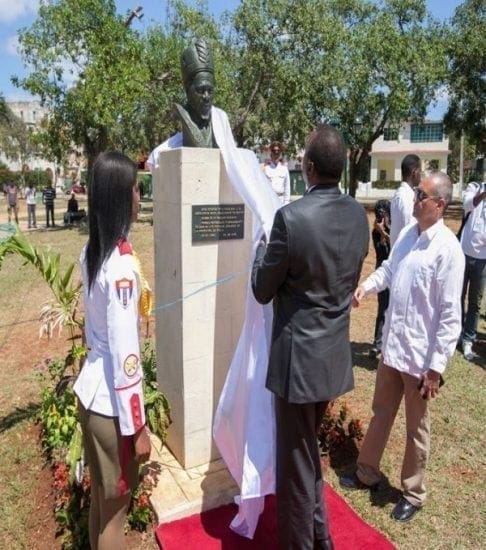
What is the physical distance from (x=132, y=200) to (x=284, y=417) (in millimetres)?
1189

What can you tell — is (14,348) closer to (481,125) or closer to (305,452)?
(305,452)

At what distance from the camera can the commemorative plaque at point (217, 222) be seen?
2967 millimetres

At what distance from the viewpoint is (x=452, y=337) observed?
8.41 ft

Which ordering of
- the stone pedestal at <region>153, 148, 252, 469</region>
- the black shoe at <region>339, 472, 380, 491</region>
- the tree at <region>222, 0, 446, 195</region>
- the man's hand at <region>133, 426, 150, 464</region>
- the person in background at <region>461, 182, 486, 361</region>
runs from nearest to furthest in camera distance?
the man's hand at <region>133, 426, 150, 464</region>
the stone pedestal at <region>153, 148, 252, 469</region>
the black shoe at <region>339, 472, 380, 491</region>
the person in background at <region>461, 182, 486, 361</region>
the tree at <region>222, 0, 446, 195</region>

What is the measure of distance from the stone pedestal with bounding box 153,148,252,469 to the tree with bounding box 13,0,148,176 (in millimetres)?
11792

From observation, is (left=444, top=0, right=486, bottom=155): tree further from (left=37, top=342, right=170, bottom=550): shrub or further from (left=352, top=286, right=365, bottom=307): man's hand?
(left=37, top=342, right=170, bottom=550): shrub

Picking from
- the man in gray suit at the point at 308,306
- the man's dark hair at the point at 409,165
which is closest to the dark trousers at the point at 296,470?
the man in gray suit at the point at 308,306

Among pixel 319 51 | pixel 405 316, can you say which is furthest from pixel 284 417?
pixel 319 51

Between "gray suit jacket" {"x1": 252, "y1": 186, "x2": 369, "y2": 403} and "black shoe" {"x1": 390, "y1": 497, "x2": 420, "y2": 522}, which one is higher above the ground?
"gray suit jacket" {"x1": 252, "y1": 186, "x2": 369, "y2": 403}

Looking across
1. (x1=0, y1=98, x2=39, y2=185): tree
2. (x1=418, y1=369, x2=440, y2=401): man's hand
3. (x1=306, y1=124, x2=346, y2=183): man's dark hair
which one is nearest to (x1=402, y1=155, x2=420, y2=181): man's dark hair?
(x1=418, y1=369, x2=440, y2=401): man's hand

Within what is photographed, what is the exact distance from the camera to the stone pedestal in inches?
116

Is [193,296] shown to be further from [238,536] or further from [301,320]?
[238,536]

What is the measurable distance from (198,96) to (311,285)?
5.29 feet

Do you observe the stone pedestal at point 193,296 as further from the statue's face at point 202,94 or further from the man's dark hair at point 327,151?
the man's dark hair at point 327,151
